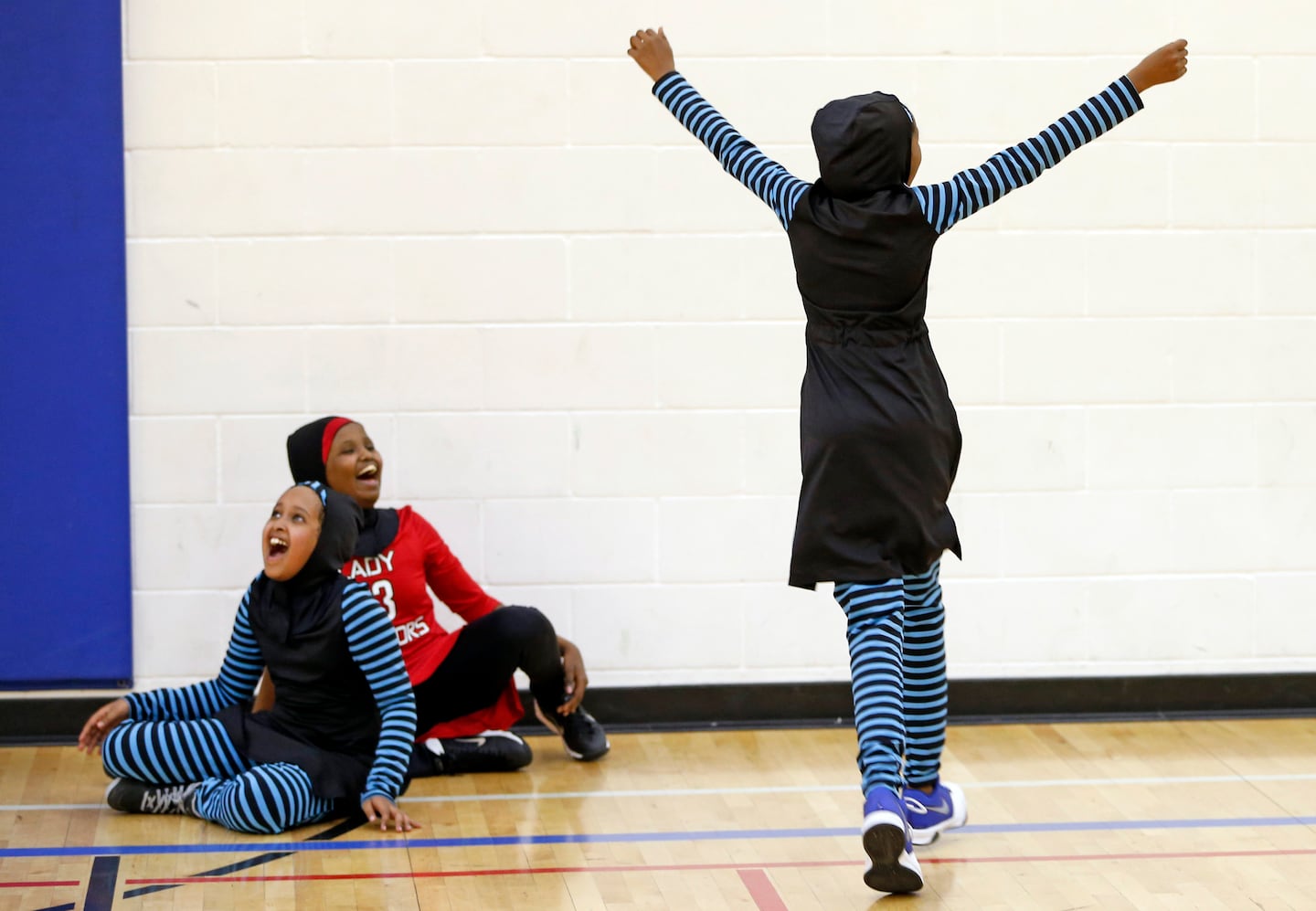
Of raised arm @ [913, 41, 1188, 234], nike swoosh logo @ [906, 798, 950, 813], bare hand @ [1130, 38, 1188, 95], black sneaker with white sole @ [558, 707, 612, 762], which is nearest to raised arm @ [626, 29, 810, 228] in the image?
raised arm @ [913, 41, 1188, 234]

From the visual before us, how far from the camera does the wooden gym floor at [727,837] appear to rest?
2.79m

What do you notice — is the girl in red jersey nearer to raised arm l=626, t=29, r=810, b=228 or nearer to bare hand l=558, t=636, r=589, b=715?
bare hand l=558, t=636, r=589, b=715

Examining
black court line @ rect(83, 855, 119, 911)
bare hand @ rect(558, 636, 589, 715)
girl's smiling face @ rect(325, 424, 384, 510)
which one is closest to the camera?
black court line @ rect(83, 855, 119, 911)

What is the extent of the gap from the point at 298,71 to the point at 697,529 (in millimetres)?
1458

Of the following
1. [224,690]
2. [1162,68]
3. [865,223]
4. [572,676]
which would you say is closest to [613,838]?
[572,676]

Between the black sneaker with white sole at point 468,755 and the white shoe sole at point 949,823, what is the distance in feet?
3.25

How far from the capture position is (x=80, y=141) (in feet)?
12.4

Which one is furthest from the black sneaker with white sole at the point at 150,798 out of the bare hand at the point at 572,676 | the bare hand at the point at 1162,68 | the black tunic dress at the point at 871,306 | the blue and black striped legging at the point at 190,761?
the bare hand at the point at 1162,68

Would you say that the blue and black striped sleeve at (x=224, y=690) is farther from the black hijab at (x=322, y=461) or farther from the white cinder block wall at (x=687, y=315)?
the white cinder block wall at (x=687, y=315)

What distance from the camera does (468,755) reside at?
11.9ft

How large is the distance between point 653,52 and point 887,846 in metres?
1.41

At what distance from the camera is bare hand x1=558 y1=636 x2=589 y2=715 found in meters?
3.72

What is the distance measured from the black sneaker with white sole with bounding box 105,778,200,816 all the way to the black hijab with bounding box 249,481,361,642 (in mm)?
366

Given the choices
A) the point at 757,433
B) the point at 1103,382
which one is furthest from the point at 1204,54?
the point at 757,433
